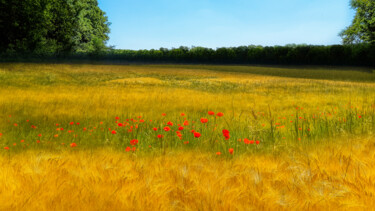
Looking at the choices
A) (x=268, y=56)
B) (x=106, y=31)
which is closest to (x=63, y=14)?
(x=106, y=31)

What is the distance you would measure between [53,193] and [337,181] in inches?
81.0

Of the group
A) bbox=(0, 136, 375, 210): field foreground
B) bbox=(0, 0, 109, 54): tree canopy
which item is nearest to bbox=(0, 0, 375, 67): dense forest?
bbox=(0, 0, 109, 54): tree canopy

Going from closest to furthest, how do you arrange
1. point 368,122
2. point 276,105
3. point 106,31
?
point 368,122
point 276,105
point 106,31

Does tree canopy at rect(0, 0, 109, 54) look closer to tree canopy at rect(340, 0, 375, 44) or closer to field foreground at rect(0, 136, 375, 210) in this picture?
tree canopy at rect(340, 0, 375, 44)

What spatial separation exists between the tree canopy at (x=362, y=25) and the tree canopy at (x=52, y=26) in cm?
3705

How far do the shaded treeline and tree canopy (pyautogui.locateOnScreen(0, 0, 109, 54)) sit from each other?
147 centimetres

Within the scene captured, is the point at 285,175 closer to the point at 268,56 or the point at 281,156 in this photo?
the point at 281,156

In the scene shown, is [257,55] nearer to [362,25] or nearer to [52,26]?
[362,25]

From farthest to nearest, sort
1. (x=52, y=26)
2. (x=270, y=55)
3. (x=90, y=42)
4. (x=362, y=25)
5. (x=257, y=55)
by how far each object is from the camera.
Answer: (x=257, y=55) < (x=270, y=55) < (x=90, y=42) < (x=52, y=26) < (x=362, y=25)

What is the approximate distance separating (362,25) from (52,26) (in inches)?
1585

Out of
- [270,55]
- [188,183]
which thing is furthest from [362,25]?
[188,183]

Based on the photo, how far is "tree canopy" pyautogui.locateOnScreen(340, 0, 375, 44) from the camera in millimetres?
34125

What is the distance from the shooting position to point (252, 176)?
2303 mm

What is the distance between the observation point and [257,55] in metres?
66.9
